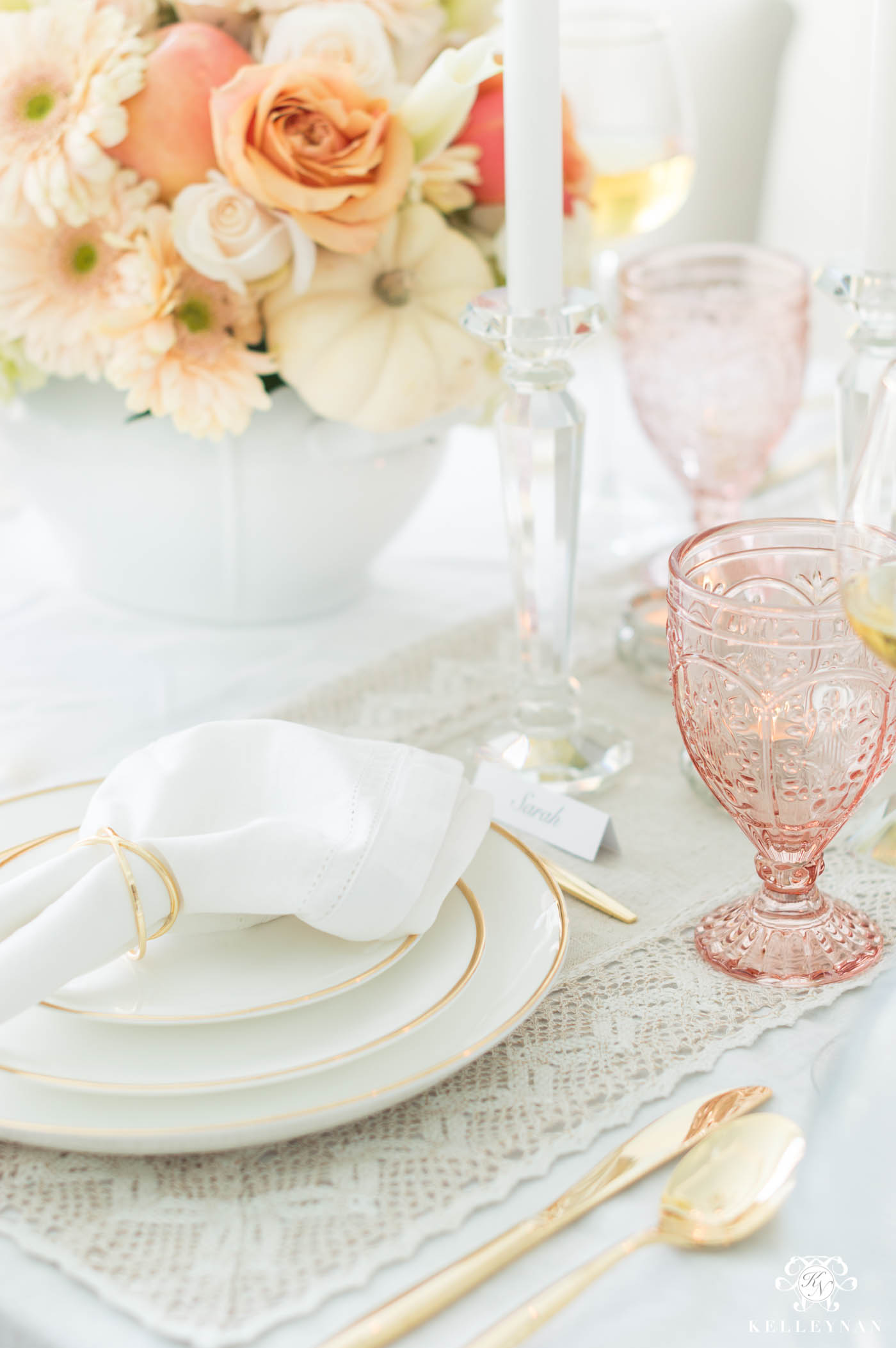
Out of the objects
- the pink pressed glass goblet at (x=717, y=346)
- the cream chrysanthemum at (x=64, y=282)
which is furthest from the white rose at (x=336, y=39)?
the pink pressed glass goblet at (x=717, y=346)

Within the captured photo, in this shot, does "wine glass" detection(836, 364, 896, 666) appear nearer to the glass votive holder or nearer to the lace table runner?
the lace table runner

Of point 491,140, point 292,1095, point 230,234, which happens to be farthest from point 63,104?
point 292,1095

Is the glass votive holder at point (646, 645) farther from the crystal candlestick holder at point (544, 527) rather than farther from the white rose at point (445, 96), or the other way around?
the white rose at point (445, 96)

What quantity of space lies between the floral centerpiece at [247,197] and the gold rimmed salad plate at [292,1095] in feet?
1.37

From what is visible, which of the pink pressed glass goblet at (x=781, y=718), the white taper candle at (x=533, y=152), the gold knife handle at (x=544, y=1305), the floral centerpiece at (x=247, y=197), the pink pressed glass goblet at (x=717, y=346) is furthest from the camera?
the pink pressed glass goblet at (x=717, y=346)

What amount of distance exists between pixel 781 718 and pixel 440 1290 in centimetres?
25

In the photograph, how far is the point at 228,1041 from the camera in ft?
1.56

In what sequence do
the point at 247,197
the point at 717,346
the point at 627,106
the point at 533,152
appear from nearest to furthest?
the point at 533,152
the point at 247,197
the point at 717,346
the point at 627,106

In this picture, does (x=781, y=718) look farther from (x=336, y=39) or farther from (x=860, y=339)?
(x=336, y=39)

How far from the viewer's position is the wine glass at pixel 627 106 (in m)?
1.11

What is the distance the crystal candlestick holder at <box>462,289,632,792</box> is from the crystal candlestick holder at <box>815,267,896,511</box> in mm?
159

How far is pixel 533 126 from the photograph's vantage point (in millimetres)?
642

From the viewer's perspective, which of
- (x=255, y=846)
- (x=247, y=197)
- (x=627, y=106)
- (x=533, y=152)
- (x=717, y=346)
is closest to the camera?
(x=255, y=846)

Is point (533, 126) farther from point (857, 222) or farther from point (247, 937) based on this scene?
point (857, 222)
